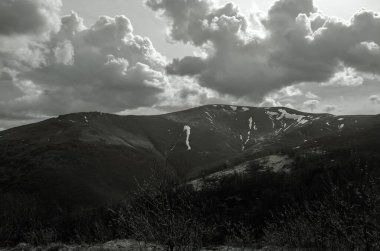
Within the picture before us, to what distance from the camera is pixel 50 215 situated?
134m

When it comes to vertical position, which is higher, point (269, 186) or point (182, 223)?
point (182, 223)

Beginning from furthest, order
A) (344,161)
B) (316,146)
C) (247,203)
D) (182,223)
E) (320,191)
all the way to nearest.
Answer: (316,146)
(344,161)
(247,203)
(320,191)
(182,223)

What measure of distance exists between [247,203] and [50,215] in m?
76.6

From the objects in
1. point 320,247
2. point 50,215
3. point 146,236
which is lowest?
point 50,215

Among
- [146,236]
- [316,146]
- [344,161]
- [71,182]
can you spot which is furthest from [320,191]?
[71,182]

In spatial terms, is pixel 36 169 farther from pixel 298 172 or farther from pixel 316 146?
pixel 316 146

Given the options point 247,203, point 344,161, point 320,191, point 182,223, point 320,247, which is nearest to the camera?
point 182,223

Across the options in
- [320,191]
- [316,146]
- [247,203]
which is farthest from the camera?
[316,146]

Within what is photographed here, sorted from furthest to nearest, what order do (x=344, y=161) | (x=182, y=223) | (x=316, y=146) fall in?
(x=316, y=146)
(x=344, y=161)
(x=182, y=223)

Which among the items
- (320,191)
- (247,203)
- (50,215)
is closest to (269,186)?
(247,203)

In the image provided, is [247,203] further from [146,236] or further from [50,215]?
[146,236]

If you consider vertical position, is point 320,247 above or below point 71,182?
above

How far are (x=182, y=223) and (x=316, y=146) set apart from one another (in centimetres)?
17800

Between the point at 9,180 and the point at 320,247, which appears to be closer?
the point at 320,247
